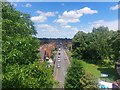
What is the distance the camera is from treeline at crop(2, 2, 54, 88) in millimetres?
4738

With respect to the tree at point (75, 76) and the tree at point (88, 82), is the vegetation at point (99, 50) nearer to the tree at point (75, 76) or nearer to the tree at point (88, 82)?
the tree at point (75, 76)

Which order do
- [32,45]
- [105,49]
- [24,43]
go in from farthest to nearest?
[105,49], [32,45], [24,43]

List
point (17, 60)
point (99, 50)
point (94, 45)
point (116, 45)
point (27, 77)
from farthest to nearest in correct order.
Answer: point (94, 45) → point (99, 50) → point (116, 45) → point (17, 60) → point (27, 77)

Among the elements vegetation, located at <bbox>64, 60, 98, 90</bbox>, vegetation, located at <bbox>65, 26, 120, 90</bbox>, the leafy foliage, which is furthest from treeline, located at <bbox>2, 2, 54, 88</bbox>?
vegetation, located at <bbox>65, 26, 120, 90</bbox>

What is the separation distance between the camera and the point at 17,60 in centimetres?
505

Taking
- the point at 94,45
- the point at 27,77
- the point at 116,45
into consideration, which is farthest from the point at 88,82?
the point at 94,45

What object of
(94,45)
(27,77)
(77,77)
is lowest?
(77,77)

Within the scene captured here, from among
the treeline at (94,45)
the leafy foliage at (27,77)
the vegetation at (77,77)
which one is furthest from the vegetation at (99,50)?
the leafy foliage at (27,77)

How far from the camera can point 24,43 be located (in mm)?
5113

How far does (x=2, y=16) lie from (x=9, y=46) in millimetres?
691

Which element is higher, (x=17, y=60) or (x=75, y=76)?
(x=17, y=60)

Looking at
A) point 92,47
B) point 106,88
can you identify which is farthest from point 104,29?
point 106,88

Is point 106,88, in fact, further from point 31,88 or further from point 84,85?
point 31,88

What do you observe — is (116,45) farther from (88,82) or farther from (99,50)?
(99,50)
